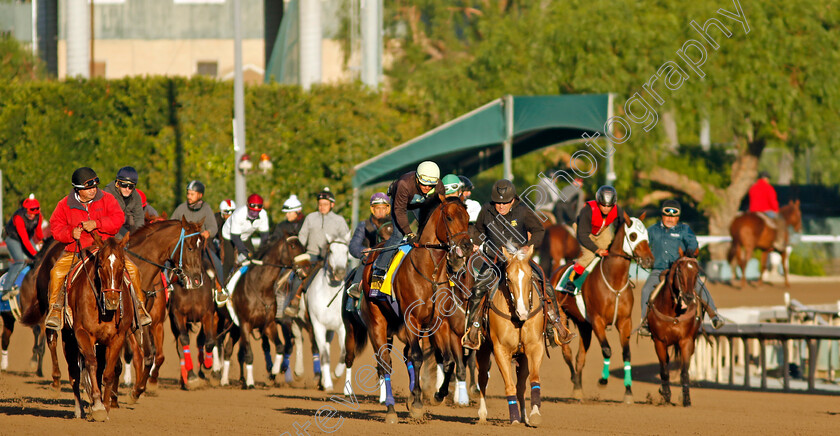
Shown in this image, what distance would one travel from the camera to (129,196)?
45.2 ft

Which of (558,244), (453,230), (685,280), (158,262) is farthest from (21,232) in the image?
(558,244)

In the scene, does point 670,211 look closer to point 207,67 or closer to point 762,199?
point 762,199

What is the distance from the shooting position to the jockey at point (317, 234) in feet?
53.4

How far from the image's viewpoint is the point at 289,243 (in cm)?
1628

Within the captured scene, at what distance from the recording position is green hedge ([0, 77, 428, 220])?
26766 millimetres

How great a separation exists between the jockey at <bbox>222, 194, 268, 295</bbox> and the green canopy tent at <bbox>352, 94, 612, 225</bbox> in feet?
21.5

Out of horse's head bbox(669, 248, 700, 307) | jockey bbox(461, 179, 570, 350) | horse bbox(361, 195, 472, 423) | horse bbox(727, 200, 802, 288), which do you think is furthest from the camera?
horse bbox(727, 200, 802, 288)

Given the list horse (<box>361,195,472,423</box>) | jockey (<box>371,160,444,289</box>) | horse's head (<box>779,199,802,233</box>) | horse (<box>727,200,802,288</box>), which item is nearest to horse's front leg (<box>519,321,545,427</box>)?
horse (<box>361,195,472,423</box>)

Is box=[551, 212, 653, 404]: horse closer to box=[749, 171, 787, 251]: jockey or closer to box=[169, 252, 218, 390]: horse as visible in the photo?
box=[169, 252, 218, 390]: horse

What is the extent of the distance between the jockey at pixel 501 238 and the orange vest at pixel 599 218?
3098 mm

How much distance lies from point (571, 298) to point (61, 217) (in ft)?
22.0

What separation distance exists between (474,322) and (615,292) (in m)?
3.89

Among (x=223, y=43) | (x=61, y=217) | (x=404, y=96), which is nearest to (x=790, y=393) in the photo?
(x=61, y=217)

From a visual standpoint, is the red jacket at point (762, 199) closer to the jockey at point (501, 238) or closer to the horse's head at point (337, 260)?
the horse's head at point (337, 260)
